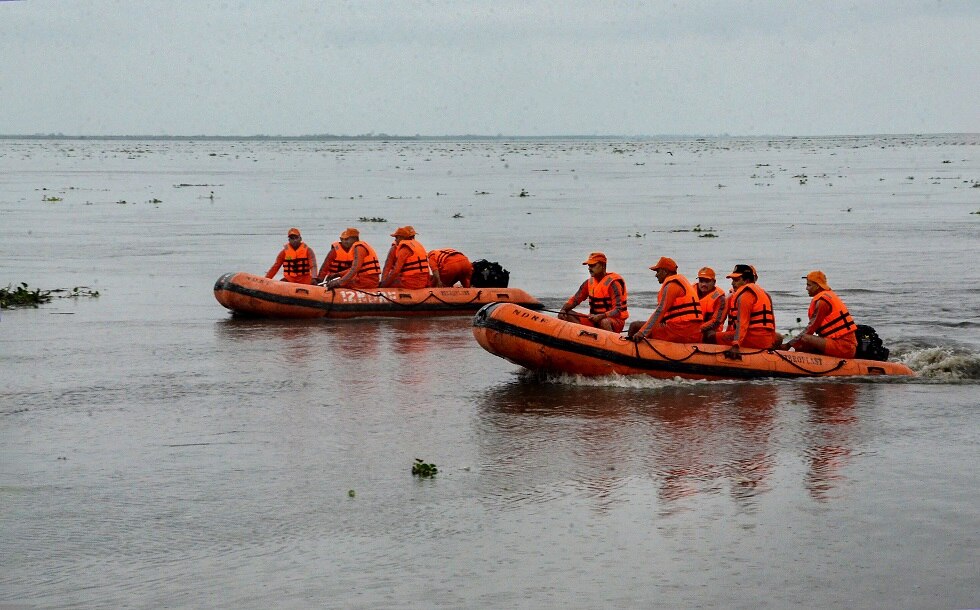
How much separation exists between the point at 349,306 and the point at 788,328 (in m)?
7.29

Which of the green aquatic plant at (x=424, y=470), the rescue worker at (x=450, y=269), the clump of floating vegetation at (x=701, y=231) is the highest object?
the clump of floating vegetation at (x=701, y=231)

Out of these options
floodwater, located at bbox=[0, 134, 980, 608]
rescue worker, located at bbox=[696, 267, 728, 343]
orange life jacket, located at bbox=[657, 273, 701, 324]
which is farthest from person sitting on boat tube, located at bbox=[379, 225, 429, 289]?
orange life jacket, located at bbox=[657, 273, 701, 324]

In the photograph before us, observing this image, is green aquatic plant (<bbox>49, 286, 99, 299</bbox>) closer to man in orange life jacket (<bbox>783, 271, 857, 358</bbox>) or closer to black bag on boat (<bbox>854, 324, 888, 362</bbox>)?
man in orange life jacket (<bbox>783, 271, 857, 358</bbox>)

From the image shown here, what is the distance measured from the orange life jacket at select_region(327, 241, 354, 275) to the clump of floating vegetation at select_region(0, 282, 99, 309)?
16.4 feet

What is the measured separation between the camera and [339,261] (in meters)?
22.6

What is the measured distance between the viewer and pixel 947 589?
8992 mm

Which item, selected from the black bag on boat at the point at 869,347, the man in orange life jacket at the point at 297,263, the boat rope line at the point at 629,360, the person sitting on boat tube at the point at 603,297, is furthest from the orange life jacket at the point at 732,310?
the man in orange life jacket at the point at 297,263

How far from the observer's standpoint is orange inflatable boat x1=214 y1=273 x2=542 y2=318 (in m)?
21.8

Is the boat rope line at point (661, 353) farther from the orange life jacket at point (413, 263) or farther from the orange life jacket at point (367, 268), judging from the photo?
the orange life jacket at point (367, 268)

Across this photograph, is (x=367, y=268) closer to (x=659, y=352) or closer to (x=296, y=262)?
(x=296, y=262)

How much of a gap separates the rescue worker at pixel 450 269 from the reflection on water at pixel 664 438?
6.34 metres

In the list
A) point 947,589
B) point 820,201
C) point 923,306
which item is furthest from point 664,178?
point 947,589

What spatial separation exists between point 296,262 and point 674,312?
8763 millimetres

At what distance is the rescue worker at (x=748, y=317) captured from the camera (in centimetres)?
1602
